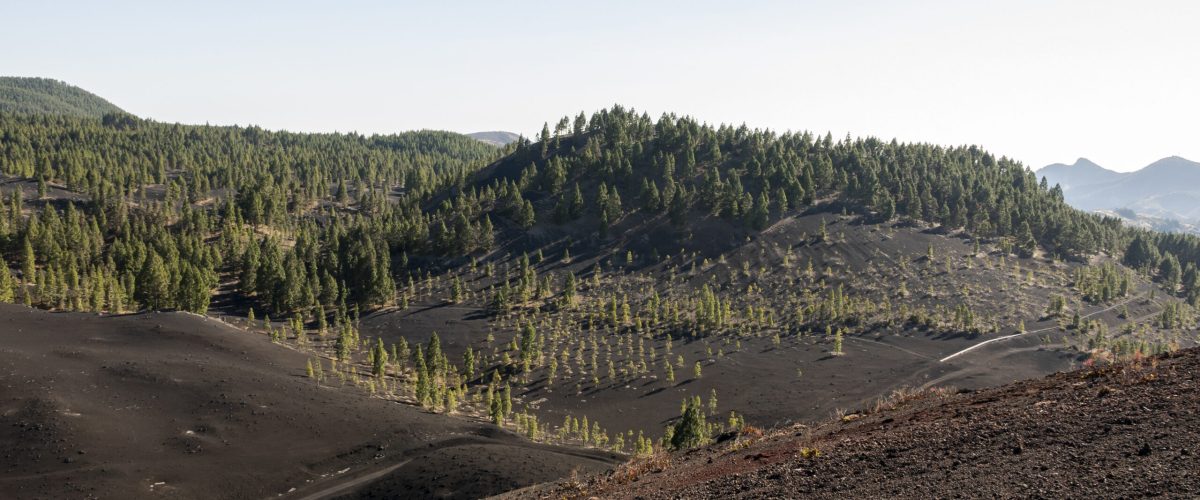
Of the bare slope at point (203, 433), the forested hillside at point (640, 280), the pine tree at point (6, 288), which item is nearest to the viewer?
the bare slope at point (203, 433)

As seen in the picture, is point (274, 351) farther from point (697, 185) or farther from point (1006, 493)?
point (697, 185)

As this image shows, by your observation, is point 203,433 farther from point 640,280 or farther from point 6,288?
point 640,280

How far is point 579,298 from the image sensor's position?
441 feet

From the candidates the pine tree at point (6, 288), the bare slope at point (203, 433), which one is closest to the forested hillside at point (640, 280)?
the pine tree at point (6, 288)

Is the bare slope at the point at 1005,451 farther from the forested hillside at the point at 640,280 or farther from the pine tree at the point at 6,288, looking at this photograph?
the pine tree at the point at 6,288

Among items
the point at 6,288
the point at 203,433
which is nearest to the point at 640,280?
the point at 203,433

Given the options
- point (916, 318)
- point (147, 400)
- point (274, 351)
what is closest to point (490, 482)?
point (147, 400)

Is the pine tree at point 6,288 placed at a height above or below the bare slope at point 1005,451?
below

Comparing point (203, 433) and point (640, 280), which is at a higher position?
point (640, 280)

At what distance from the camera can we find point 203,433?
2231 inches

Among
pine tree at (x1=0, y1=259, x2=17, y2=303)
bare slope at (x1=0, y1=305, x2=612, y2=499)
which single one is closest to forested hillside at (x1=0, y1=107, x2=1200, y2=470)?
pine tree at (x1=0, y1=259, x2=17, y2=303)

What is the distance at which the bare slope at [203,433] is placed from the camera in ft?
154

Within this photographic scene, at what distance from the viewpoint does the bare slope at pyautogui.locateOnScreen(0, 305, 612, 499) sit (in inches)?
1845

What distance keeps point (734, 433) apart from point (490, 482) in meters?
19.5
